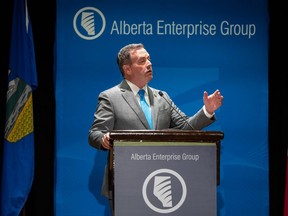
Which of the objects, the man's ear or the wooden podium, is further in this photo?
the man's ear

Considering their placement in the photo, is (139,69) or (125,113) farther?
(139,69)

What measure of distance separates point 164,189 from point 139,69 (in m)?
1.13

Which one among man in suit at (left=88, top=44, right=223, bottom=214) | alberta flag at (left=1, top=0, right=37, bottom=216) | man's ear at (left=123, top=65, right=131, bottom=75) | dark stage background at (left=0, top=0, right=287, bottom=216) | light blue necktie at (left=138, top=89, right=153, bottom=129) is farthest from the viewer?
dark stage background at (left=0, top=0, right=287, bottom=216)

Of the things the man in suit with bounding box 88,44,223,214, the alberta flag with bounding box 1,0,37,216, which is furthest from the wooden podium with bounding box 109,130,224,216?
the alberta flag with bounding box 1,0,37,216

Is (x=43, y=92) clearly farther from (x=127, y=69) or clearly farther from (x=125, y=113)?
(x=125, y=113)

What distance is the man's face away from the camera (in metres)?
3.67

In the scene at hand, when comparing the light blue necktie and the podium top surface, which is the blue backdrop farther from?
the podium top surface

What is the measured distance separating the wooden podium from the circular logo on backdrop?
1.84 m

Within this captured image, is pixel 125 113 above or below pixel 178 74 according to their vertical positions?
below

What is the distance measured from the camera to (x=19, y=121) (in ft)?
13.7

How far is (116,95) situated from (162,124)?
0.36 meters

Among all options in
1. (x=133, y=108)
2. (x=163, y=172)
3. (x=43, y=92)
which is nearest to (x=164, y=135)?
(x=163, y=172)

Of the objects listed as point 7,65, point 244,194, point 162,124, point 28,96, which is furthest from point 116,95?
point 244,194

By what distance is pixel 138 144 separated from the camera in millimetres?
2762
